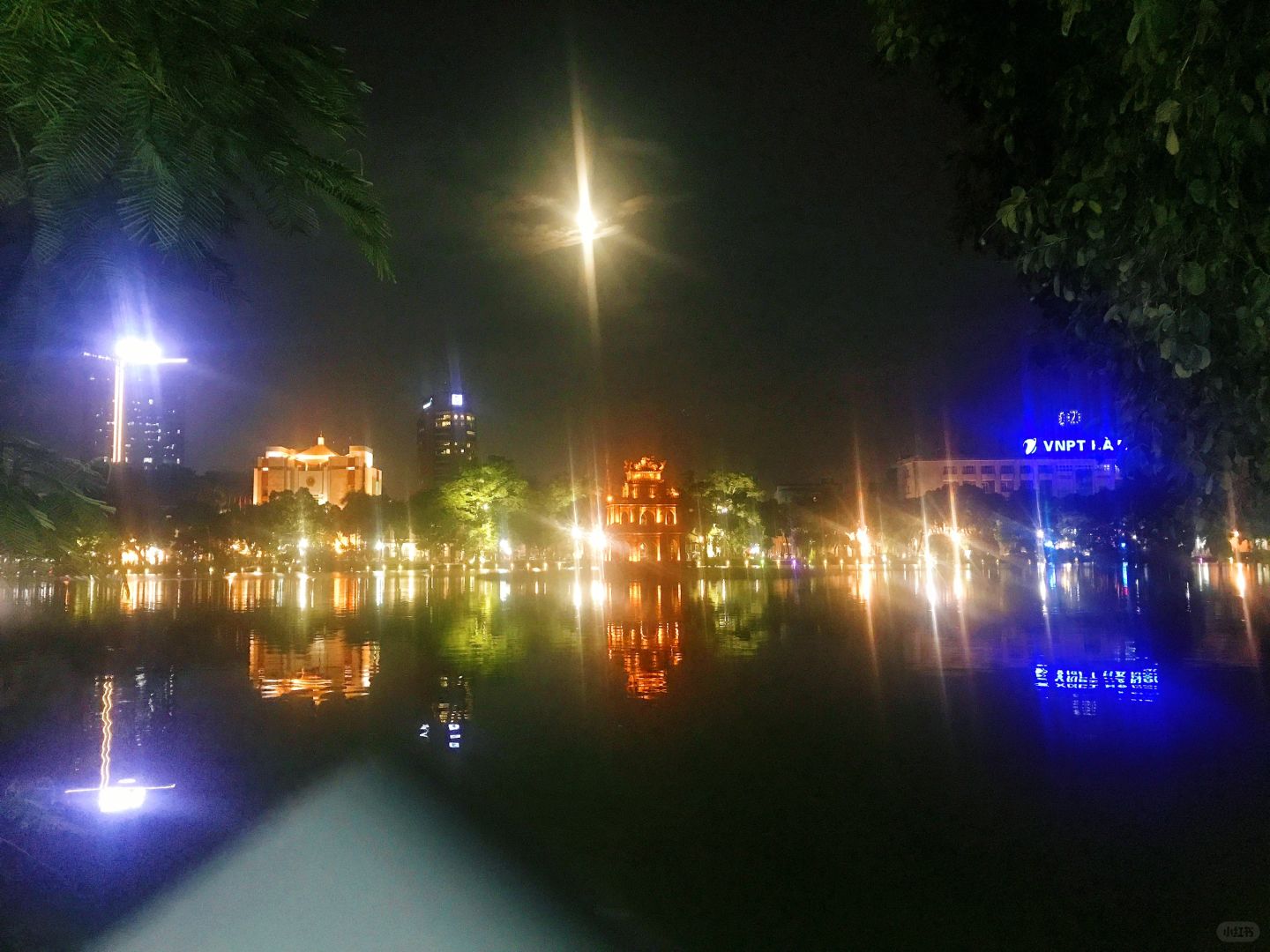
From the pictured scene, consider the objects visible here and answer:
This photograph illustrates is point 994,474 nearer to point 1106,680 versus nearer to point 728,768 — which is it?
point 1106,680

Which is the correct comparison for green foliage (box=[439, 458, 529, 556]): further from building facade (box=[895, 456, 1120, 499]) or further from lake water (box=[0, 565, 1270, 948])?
building facade (box=[895, 456, 1120, 499])

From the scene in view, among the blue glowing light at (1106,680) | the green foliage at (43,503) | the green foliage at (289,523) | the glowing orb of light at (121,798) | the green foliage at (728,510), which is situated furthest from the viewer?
the green foliage at (289,523)

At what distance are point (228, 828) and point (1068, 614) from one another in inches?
940

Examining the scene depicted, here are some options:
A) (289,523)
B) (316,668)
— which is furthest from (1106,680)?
(289,523)

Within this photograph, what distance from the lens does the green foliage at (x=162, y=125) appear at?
231cm

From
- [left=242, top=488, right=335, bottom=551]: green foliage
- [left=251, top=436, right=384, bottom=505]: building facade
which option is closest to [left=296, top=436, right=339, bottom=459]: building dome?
[left=251, top=436, right=384, bottom=505]: building facade

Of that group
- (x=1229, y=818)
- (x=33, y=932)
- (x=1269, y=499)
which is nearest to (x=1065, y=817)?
(x=1229, y=818)

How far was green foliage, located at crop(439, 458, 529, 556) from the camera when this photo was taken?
71.5 metres

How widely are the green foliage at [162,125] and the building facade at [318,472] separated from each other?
155m

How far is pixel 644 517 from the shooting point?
8606 cm

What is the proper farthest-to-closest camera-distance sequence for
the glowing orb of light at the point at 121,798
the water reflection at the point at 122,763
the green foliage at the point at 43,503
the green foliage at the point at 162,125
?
the water reflection at the point at 122,763 → the glowing orb of light at the point at 121,798 → the green foliage at the point at 43,503 → the green foliage at the point at 162,125

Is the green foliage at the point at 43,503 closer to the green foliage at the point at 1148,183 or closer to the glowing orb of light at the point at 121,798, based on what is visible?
the green foliage at the point at 1148,183

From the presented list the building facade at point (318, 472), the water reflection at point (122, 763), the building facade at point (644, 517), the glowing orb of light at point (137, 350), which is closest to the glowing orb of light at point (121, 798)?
the water reflection at point (122, 763)

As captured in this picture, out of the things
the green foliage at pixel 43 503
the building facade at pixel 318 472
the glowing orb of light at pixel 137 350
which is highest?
the building facade at pixel 318 472
